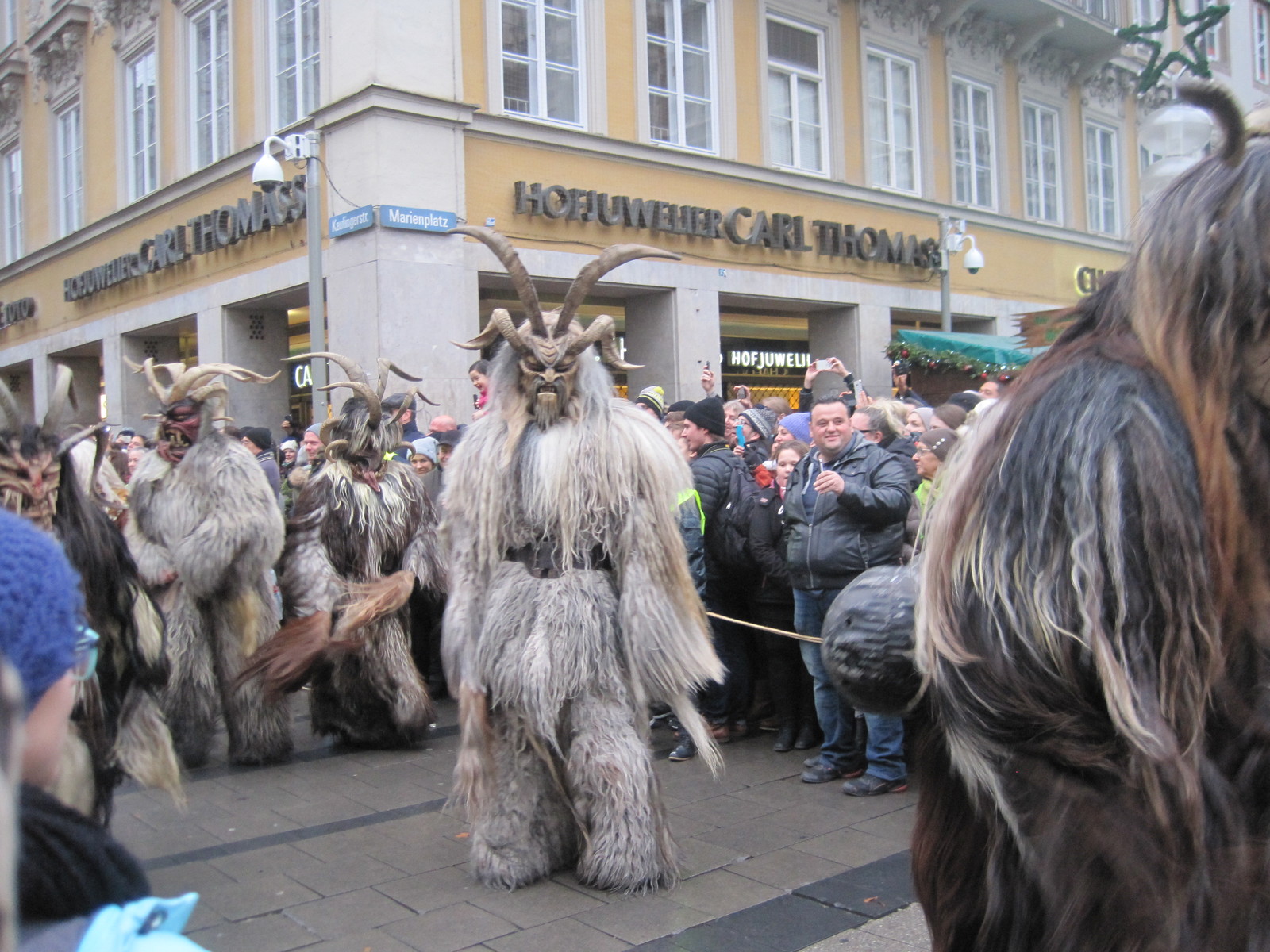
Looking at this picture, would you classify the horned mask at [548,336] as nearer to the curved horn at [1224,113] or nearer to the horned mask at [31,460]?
the horned mask at [31,460]

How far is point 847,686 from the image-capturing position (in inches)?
63.5

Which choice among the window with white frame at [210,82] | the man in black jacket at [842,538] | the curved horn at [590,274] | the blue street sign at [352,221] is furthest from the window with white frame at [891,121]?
the curved horn at [590,274]

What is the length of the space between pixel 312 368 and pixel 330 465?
449cm

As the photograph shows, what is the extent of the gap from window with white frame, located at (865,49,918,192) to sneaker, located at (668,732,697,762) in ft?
42.0

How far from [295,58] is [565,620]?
11540 mm

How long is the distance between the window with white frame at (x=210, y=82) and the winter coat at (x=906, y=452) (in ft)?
37.4

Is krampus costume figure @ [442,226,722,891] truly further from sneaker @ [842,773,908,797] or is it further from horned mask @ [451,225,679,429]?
sneaker @ [842,773,908,797]

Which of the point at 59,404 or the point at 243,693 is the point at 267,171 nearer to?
Result: the point at 243,693

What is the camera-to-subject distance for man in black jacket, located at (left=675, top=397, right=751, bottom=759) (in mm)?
6824

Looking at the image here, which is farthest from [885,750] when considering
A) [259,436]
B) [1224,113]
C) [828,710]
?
[259,436]

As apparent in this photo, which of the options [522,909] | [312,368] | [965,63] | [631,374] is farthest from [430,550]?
[965,63]

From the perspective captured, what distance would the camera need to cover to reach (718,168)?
14828 millimetres

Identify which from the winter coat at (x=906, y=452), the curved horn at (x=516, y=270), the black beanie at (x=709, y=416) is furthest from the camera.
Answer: the black beanie at (x=709, y=416)

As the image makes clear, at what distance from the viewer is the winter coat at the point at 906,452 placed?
5.83 meters
